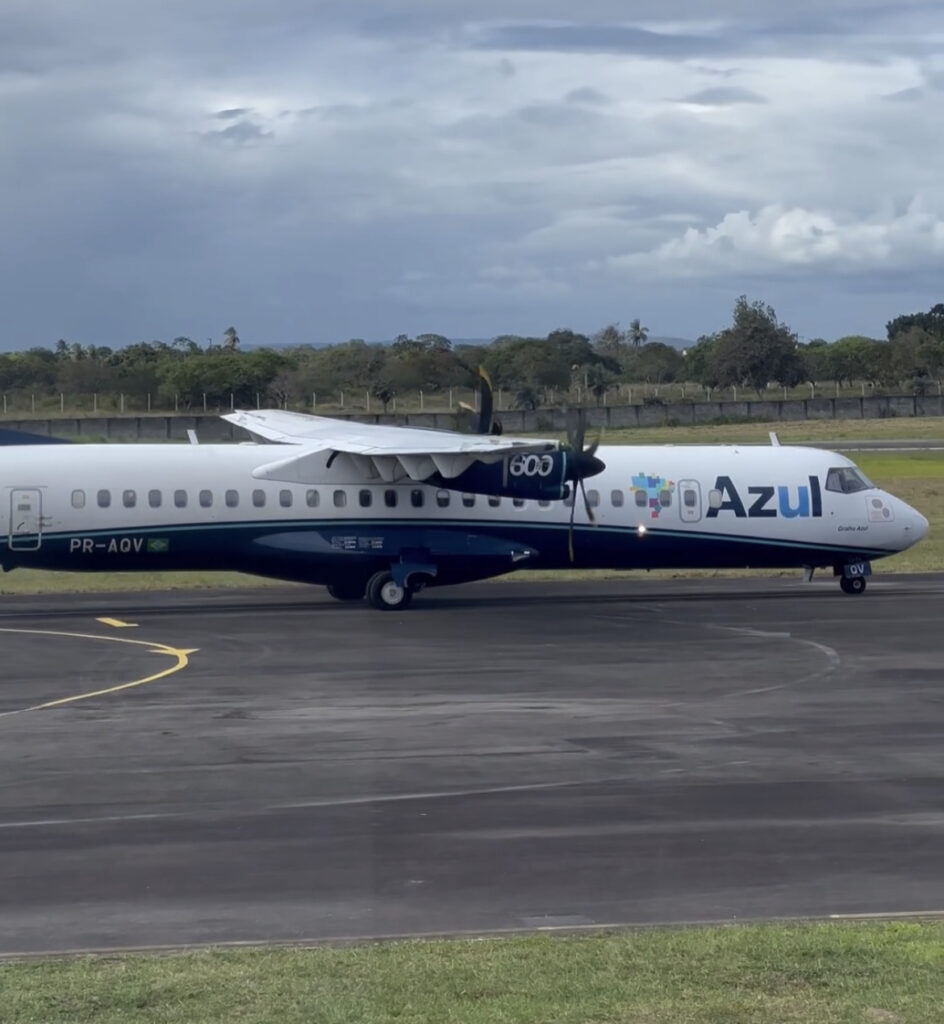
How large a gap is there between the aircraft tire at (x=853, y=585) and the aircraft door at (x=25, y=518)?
15555 millimetres

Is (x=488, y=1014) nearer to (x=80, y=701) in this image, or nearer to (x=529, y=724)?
(x=529, y=724)

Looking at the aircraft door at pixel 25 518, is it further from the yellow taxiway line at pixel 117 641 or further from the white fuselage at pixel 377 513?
the yellow taxiway line at pixel 117 641

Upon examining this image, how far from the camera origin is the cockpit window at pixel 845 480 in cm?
2948

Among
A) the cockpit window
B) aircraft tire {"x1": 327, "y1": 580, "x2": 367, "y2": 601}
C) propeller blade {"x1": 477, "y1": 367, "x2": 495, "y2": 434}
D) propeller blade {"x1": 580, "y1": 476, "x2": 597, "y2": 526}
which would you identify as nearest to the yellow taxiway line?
aircraft tire {"x1": 327, "y1": 580, "x2": 367, "y2": 601}

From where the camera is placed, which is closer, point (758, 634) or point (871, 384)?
point (758, 634)

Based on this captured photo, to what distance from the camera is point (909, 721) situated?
54.2ft

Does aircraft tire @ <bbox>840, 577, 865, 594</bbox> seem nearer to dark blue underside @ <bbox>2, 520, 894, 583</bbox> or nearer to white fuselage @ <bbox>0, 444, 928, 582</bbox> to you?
white fuselage @ <bbox>0, 444, 928, 582</bbox>

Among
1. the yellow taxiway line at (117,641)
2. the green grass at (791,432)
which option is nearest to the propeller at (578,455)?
the yellow taxiway line at (117,641)

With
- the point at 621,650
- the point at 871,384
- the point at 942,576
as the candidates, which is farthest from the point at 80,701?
the point at 871,384

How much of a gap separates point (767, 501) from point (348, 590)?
27.3ft

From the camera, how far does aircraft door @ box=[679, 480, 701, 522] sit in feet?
94.0

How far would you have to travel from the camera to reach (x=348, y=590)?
29016mm

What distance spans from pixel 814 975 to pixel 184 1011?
333 centimetres

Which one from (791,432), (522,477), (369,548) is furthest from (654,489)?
(791,432)
